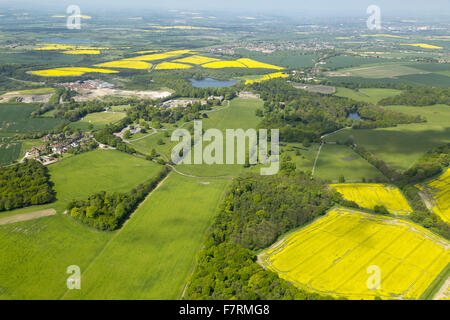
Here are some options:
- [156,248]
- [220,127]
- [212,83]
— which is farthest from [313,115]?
[156,248]

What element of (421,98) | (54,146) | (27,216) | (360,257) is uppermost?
(421,98)

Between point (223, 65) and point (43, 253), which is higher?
point (223, 65)

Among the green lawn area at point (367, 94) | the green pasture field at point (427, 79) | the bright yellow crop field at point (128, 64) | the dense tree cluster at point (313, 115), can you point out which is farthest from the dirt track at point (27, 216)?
the green pasture field at point (427, 79)

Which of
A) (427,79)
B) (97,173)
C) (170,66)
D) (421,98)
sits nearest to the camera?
(97,173)

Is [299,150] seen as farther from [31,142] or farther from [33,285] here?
[31,142]

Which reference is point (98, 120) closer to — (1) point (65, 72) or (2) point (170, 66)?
(1) point (65, 72)

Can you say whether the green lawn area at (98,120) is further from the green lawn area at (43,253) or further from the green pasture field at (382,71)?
the green pasture field at (382,71)

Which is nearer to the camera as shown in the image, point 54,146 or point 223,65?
point 54,146

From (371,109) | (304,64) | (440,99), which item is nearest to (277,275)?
(371,109)
